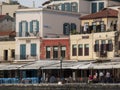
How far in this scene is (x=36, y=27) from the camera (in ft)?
266

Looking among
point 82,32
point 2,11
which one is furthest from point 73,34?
point 2,11

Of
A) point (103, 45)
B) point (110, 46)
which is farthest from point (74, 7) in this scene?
point (110, 46)

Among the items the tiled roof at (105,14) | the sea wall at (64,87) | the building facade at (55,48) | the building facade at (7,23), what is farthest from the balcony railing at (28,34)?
the building facade at (7,23)

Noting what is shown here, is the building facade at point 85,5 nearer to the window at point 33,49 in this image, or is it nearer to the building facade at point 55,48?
the window at point 33,49

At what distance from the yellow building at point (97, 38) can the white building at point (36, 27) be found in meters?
3.67

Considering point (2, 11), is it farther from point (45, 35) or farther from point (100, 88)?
point (100, 88)

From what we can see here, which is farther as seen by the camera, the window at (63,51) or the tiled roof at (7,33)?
the tiled roof at (7,33)

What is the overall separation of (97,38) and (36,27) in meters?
9.85

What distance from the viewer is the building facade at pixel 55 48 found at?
3046 inches

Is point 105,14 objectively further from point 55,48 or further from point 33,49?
point 33,49

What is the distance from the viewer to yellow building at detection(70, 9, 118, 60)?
73562 millimetres

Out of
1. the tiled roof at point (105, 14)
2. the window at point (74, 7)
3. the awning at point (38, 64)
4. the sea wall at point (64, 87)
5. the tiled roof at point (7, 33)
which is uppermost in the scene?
Answer: the window at point (74, 7)

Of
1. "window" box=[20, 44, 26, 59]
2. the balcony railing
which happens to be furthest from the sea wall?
the balcony railing

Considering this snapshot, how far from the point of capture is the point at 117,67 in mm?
66125
